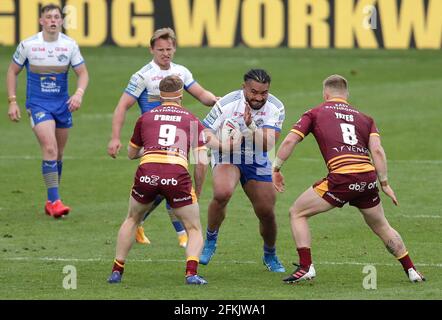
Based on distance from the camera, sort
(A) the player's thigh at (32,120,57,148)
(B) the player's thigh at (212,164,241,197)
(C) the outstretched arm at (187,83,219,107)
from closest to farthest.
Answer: (B) the player's thigh at (212,164,241,197) < (C) the outstretched arm at (187,83,219,107) < (A) the player's thigh at (32,120,57,148)

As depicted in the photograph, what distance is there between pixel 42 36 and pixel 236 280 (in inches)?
240

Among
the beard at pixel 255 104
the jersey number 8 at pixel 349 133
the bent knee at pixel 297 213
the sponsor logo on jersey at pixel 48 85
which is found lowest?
the bent knee at pixel 297 213

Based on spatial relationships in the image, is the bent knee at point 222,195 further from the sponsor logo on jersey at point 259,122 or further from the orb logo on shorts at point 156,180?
the orb logo on shorts at point 156,180

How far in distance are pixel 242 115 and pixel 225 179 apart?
28.7 inches

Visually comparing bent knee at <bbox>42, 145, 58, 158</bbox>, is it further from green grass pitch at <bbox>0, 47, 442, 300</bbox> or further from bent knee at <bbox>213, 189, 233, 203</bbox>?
bent knee at <bbox>213, 189, 233, 203</bbox>

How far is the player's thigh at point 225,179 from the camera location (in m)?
13.5

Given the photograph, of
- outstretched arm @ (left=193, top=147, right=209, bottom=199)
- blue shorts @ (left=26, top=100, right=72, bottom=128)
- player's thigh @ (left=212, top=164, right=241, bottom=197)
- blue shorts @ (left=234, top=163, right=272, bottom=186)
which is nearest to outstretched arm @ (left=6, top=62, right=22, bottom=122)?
blue shorts @ (left=26, top=100, right=72, bottom=128)

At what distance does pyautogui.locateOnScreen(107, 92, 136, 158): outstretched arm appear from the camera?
13.8 m

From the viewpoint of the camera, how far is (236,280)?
12.8 m

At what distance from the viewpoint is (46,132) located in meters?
17.1

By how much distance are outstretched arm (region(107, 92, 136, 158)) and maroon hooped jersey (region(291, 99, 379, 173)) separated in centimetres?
230

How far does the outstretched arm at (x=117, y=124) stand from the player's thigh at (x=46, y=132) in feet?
8.56

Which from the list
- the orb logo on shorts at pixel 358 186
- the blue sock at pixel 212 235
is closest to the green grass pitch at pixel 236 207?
the blue sock at pixel 212 235

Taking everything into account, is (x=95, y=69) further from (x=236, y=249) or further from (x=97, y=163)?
(x=236, y=249)
